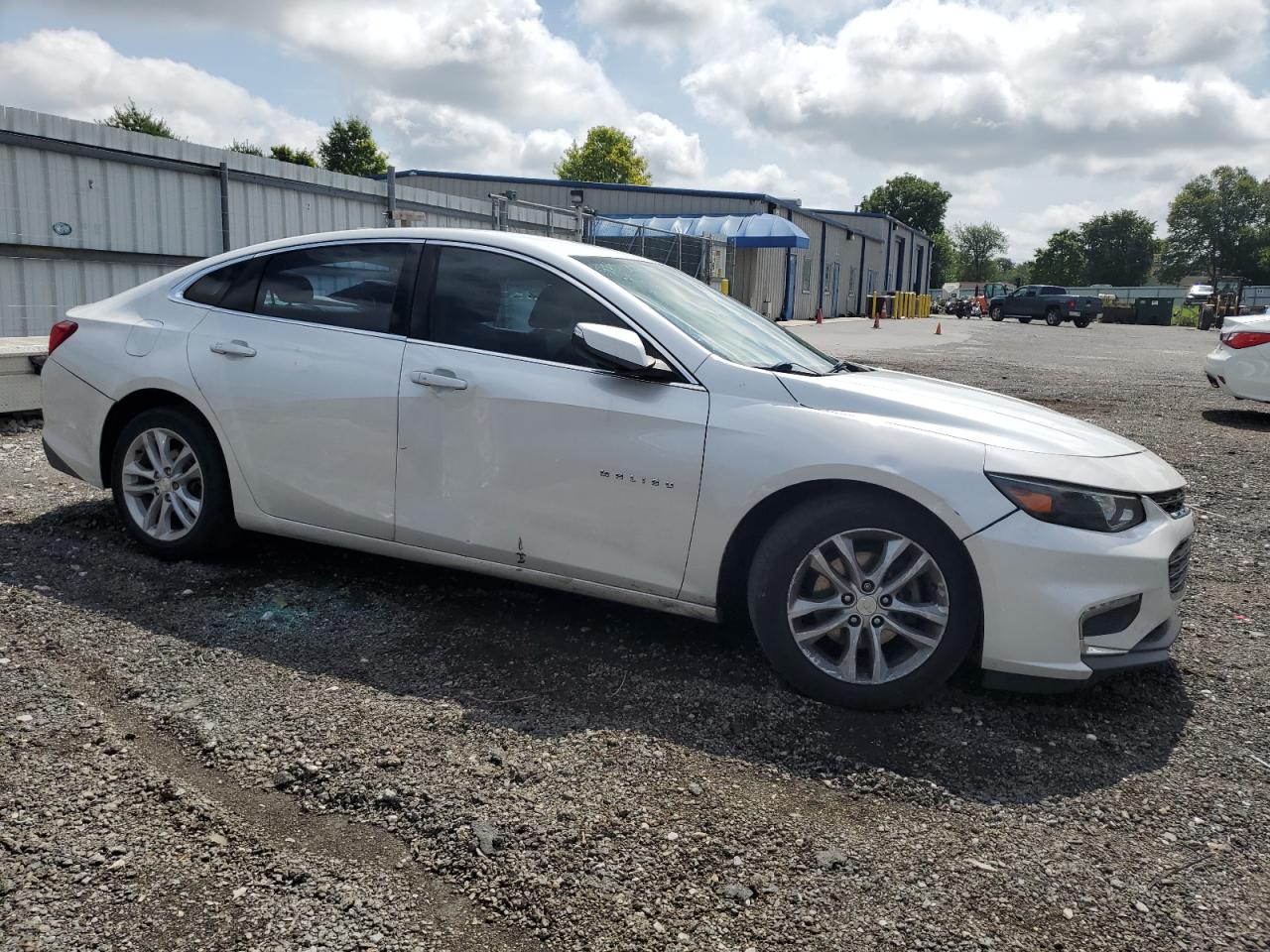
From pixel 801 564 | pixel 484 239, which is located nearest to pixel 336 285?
pixel 484 239

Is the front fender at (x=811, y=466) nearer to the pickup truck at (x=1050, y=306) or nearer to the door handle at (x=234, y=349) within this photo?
the door handle at (x=234, y=349)

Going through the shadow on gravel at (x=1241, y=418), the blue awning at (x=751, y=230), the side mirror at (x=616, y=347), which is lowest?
the shadow on gravel at (x=1241, y=418)

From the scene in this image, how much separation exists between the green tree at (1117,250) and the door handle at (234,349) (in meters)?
137

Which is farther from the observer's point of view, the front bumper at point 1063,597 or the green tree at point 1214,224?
the green tree at point 1214,224

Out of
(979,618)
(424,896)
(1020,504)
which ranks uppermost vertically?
(1020,504)

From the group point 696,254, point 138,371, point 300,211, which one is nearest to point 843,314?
point 696,254

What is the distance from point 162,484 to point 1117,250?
457ft

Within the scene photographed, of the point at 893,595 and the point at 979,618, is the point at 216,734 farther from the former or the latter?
the point at 979,618

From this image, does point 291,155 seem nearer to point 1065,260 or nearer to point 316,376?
point 316,376

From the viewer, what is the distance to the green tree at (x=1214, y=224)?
13312 cm

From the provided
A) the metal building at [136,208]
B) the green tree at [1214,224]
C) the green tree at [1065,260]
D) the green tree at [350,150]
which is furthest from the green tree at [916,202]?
the metal building at [136,208]

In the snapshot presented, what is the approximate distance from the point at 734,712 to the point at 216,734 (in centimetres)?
167

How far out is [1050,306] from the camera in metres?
51.6

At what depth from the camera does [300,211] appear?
12.5 m
